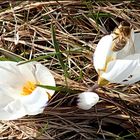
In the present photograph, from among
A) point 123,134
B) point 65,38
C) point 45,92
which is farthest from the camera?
point 65,38

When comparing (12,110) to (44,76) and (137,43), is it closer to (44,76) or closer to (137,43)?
(44,76)

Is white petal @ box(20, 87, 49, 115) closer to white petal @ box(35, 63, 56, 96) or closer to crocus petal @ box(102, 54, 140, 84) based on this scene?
white petal @ box(35, 63, 56, 96)

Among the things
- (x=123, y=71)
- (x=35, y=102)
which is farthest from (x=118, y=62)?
(x=35, y=102)

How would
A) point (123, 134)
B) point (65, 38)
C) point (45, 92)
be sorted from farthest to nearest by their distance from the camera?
point (65, 38) < point (123, 134) < point (45, 92)

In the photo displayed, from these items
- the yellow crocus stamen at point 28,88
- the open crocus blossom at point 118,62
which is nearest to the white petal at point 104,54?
the open crocus blossom at point 118,62

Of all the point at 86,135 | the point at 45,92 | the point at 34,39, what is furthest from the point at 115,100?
the point at 34,39

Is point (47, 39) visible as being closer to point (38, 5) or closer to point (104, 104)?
point (38, 5)
